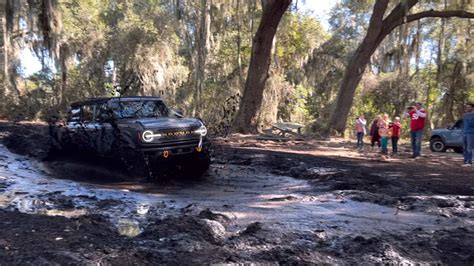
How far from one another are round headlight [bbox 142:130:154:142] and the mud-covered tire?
14939mm

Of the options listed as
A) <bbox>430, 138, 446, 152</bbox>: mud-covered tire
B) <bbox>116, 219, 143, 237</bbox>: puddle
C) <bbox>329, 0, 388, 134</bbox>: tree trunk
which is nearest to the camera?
<bbox>116, 219, 143, 237</bbox>: puddle

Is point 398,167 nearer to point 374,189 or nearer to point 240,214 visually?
point 374,189

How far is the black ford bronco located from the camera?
9336 mm

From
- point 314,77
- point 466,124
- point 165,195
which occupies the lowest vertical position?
point 165,195

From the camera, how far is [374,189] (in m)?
9.16

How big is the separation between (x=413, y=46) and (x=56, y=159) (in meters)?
20.9

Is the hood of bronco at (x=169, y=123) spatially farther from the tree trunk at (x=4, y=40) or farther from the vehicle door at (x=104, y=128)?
the tree trunk at (x=4, y=40)

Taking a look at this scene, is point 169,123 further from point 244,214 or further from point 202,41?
point 202,41

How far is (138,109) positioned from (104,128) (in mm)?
838

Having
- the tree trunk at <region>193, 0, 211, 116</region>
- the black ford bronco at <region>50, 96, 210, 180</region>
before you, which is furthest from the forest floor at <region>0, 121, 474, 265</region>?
the tree trunk at <region>193, 0, 211, 116</region>

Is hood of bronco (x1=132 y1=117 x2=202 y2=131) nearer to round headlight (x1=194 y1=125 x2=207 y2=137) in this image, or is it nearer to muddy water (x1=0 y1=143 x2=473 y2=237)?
round headlight (x1=194 y1=125 x2=207 y2=137)

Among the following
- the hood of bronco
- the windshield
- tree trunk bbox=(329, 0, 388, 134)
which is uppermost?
tree trunk bbox=(329, 0, 388, 134)

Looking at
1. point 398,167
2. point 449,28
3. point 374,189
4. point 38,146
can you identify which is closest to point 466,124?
point 398,167

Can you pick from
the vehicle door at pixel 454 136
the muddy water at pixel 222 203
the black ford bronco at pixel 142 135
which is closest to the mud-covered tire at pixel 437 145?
the vehicle door at pixel 454 136
